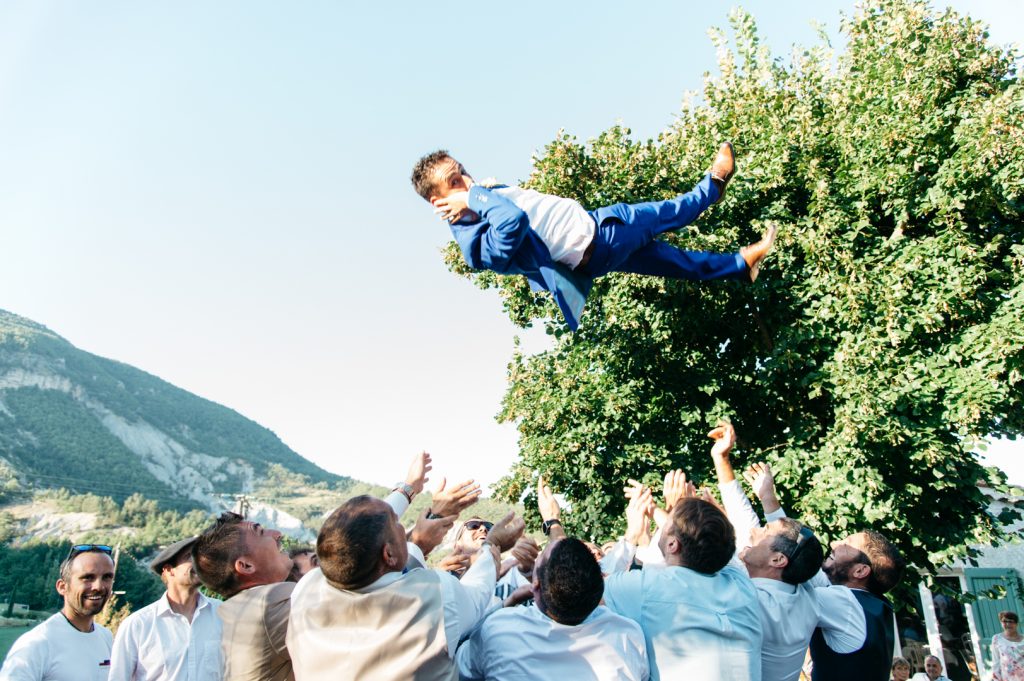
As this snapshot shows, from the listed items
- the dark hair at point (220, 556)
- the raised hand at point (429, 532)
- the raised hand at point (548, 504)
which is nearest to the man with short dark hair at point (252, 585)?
the dark hair at point (220, 556)

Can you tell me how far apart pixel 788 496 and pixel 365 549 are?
334 inches

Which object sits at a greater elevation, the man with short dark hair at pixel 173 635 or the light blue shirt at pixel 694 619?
the light blue shirt at pixel 694 619

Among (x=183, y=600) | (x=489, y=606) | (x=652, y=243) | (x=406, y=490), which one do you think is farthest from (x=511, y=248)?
(x=183, y=600)

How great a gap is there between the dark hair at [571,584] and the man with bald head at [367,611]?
0.39 meters

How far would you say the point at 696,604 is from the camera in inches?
114

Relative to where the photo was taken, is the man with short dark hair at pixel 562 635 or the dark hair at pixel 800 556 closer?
the man with short dark hair at pixel 562 635

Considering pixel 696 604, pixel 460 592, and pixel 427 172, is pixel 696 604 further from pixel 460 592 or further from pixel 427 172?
pixel 427 172

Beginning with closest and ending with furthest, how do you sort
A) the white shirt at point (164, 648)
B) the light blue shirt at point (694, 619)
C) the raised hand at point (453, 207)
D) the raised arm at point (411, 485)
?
the light blue shirt at point (694, 619)
the raised arm at point (411, 485)
the white shirt at point (164, 648)
the raised hand at point (453, 207)

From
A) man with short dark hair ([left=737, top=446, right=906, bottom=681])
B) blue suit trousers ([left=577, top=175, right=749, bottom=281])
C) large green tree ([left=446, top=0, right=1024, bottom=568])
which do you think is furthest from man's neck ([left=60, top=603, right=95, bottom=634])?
large green tree ([left=446, top=0, right=1024, bottom=568])

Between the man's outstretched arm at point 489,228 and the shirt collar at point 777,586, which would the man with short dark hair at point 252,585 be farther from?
the shirt collar at point 777,586

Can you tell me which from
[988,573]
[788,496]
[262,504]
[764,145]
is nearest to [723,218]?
[764,145]

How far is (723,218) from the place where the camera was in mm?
10508

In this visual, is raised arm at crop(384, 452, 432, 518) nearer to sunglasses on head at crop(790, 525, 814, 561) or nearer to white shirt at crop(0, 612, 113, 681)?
sunglasses on head at crop(790, 525, 814, 561)

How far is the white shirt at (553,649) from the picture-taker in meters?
2.64
